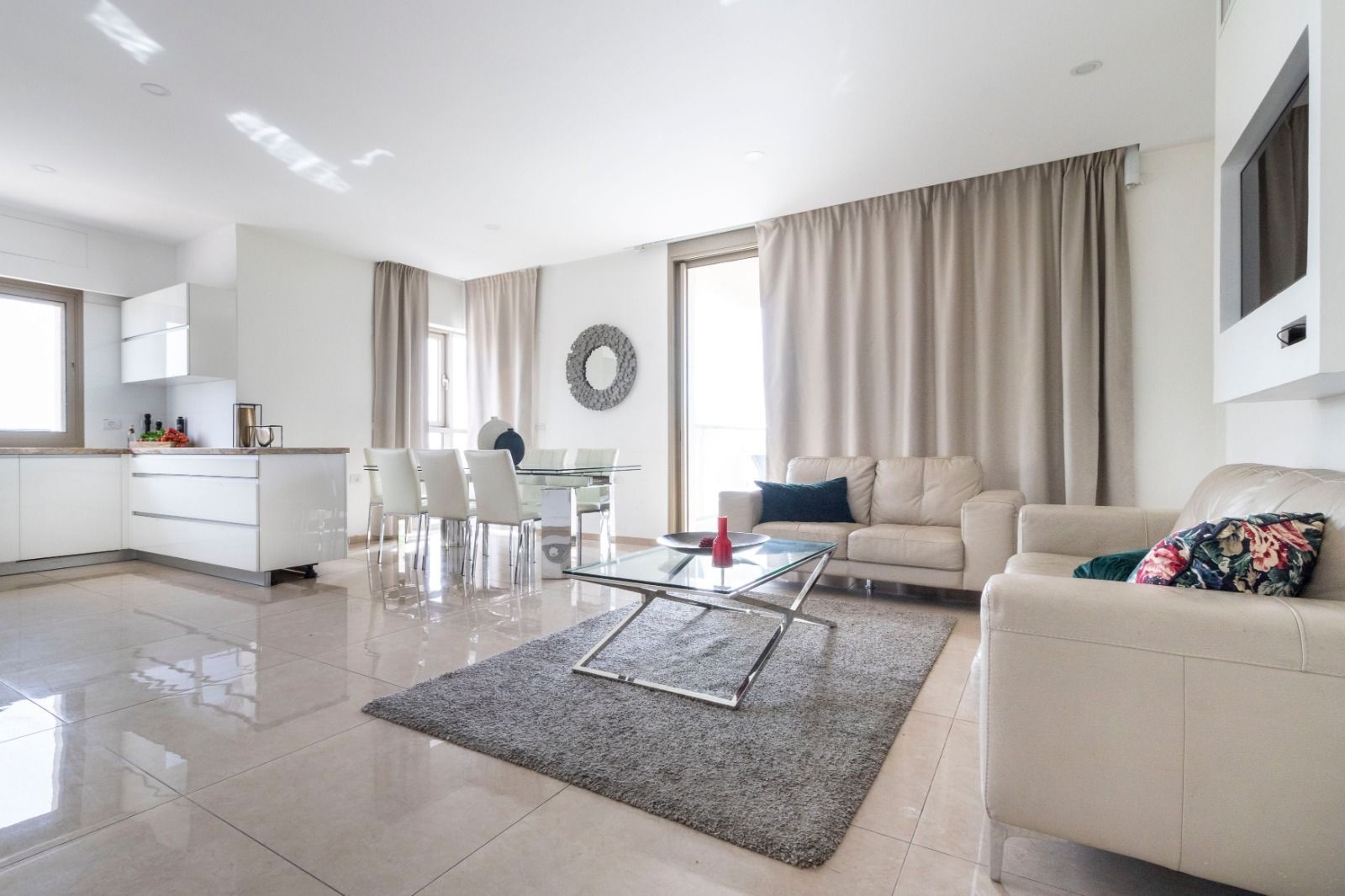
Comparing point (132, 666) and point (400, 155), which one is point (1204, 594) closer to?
point (132, 666)

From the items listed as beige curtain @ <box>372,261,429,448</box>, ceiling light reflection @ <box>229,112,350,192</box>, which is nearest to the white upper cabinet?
beige curtain @ <box>372,261,429,448</box>

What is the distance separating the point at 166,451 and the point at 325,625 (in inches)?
105

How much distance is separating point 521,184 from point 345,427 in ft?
9.97

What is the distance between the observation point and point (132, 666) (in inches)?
103

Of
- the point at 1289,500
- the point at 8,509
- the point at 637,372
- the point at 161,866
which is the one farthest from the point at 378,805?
the point at 8,509

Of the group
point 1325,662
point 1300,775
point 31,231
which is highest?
point 31,231

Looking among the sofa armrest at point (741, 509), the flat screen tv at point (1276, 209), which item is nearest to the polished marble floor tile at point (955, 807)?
the flat screen tv at point (1276, 209)

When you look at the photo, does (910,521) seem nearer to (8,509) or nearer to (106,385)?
(8,509)

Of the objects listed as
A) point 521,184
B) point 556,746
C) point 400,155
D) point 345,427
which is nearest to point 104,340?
point 345,427

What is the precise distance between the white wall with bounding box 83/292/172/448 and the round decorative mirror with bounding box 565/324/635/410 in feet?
12.1

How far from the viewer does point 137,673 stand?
2525 millimetres

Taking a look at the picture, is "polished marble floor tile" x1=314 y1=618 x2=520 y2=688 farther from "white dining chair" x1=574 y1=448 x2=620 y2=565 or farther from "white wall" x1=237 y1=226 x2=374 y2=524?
"white wall" x1=237 y1=226 x2=374 y2=524

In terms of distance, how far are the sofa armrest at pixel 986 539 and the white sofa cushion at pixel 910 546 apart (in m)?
0.06

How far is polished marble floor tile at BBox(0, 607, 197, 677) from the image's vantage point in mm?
2730
